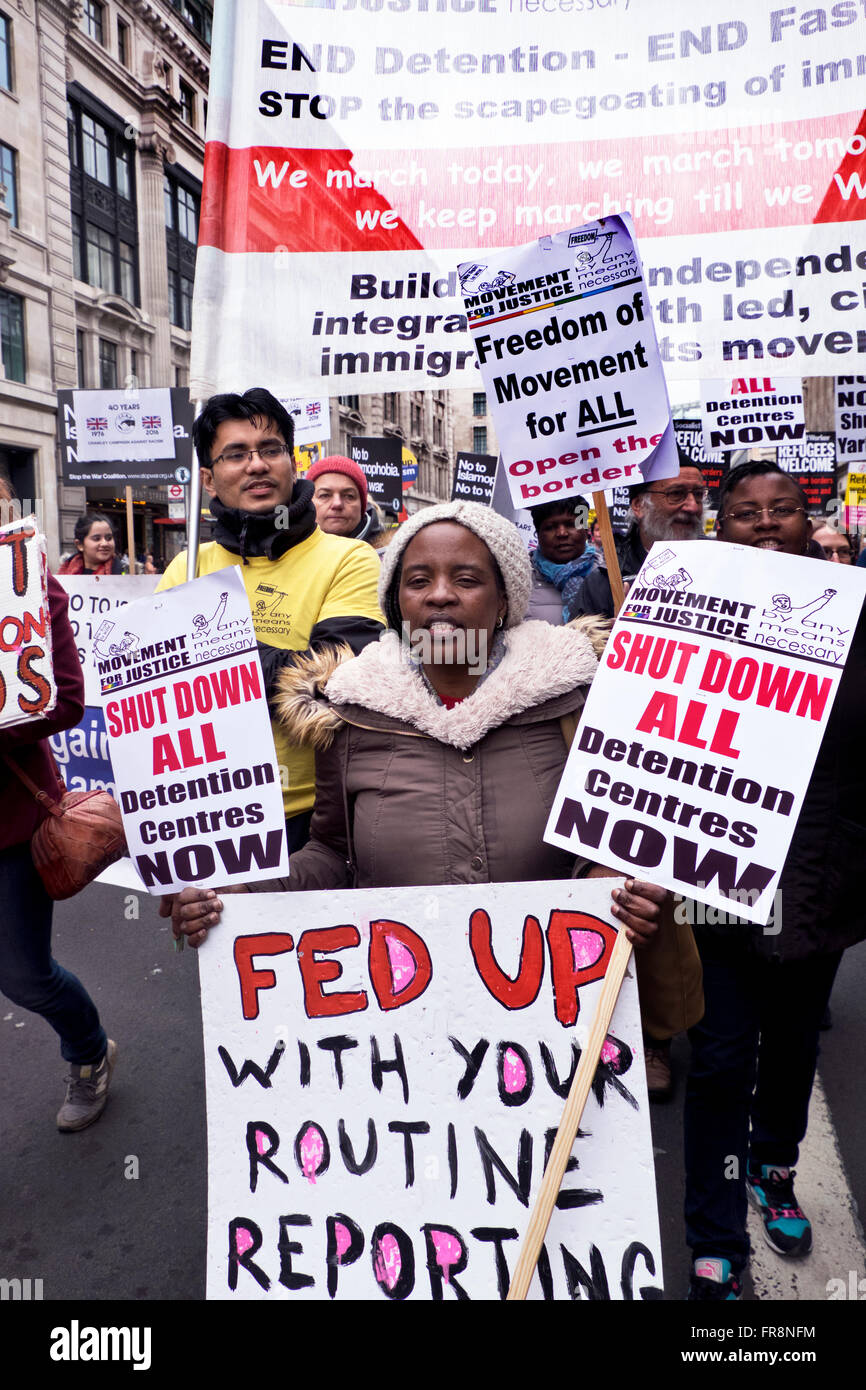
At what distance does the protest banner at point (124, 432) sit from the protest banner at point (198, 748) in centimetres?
477

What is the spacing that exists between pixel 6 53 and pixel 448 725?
25804 mm

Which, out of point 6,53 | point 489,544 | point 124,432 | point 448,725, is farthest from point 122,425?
point 6,53

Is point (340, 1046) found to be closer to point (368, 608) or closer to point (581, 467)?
point (368, 608)

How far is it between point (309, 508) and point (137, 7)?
3377 cm

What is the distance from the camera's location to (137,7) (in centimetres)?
2758

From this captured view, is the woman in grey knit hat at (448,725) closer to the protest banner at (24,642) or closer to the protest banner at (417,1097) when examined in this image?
the protest banner at (417,1097)

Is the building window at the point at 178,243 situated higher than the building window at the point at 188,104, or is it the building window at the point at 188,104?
the building window at the point at 188,104

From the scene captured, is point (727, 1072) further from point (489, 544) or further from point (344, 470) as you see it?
point (344, 470)

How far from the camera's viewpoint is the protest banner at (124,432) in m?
6.36

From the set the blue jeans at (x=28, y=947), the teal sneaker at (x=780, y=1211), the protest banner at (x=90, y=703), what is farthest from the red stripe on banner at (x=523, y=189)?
the teal sneaker at (x=780, y=1211)

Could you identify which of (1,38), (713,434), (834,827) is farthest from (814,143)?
(1,38)

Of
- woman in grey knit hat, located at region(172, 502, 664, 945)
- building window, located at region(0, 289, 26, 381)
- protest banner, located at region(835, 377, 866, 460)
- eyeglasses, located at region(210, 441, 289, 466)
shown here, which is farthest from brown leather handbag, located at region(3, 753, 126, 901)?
building window, located at region(0, 289, 26, 381)

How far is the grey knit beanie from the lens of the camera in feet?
6.19

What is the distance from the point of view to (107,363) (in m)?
26.3
